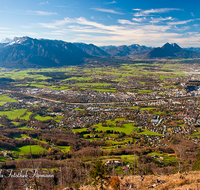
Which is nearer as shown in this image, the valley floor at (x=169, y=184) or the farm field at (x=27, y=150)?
the valley floor at (x=169, y=184)

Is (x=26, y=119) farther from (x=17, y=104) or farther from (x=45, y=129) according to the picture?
(x=17, y=104)

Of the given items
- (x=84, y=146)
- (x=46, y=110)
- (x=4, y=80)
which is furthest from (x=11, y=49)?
(x=84, y=146)

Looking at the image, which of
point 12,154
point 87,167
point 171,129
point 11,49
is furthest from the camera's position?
point 11,49

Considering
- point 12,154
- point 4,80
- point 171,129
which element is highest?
point 4,80

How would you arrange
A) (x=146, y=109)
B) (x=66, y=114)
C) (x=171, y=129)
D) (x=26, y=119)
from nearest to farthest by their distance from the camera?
(x=171, y=129)
(x=26, y=119)
(x=66, y=114)
(x=146, y=109)

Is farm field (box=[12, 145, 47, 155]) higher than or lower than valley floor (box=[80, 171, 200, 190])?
lower

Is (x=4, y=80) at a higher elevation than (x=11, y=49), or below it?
below

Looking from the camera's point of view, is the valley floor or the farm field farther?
the farm field

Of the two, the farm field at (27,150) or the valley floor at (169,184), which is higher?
the valley floor at (169,184)

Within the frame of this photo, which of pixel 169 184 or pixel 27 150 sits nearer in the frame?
pixel 169 184

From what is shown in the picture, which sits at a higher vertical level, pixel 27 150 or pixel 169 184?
pixel 169 184

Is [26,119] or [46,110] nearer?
[26,119]
